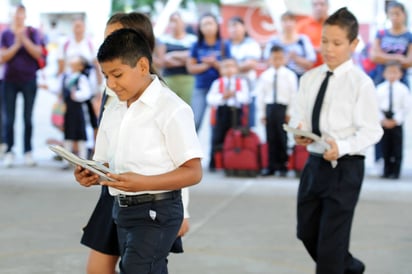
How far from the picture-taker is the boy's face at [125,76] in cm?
304

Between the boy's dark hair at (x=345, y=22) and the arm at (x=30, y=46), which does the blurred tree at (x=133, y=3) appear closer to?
the arm at (x=30, y=46)

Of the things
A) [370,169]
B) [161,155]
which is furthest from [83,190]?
[161,155]

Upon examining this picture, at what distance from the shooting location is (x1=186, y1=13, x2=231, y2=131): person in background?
9.52 m

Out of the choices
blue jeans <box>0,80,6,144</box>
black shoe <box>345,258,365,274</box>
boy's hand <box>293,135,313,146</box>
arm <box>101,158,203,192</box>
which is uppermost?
boy's hand <box>293,135,313,146</box>

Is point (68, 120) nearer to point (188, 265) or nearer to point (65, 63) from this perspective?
point (65, 63)

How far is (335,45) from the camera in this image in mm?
4195

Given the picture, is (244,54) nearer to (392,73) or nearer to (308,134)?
(392,73)

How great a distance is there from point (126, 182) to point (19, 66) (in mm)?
7049

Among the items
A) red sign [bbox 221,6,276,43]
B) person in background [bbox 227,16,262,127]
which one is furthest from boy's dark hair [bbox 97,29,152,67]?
red sign [bbox 221,6,276,43]

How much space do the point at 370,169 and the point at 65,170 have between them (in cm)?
391

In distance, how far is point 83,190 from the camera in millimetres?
8289

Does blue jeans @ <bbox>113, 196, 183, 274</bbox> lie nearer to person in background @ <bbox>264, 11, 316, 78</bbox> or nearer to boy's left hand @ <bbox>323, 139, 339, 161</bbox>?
boy's left hand @ <bbox>323, 139, 339, 161</bbox>

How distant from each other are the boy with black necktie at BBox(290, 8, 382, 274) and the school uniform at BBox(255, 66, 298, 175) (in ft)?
15.3

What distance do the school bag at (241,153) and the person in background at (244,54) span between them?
626 mm
